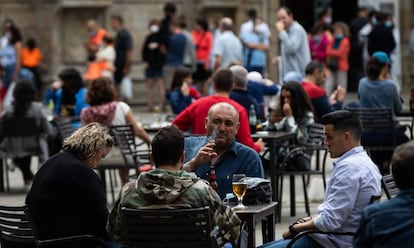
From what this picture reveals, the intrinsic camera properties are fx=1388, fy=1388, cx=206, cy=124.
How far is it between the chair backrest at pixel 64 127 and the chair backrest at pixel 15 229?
631 centimetres

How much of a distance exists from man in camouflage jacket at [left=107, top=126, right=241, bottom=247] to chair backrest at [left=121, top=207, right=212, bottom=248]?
102 millimetres

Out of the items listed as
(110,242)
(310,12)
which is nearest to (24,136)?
(110,242)

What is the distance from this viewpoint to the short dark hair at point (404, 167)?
698 centimetres

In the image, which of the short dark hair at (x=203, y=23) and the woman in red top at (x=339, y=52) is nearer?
the woman in red top at (x=339, y=52)

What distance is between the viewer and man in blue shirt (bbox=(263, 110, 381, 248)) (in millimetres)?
8586

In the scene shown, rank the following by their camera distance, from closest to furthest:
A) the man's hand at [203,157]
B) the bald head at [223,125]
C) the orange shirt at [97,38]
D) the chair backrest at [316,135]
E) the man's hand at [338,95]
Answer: the man's hand at [203,157]
the bald head at [223,125]
the chair backrest at [316,135]
the man's hand at [338,95]
the orange shirt at [97,38]

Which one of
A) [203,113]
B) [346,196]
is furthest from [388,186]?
[203,113]

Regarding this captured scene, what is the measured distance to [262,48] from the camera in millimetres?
25047

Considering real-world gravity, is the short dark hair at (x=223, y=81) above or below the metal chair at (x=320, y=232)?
above

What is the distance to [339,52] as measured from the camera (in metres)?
25.3

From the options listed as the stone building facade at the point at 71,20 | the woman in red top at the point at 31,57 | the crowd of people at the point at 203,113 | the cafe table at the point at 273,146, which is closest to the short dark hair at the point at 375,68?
the crowd of people at the point at 203,113

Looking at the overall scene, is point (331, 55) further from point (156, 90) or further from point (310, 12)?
point (310, 12)

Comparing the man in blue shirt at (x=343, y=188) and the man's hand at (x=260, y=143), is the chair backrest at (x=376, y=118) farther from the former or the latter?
the man in blue shirt at (x=343, y=188)

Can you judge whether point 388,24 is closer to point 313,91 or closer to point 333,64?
point 333,64
